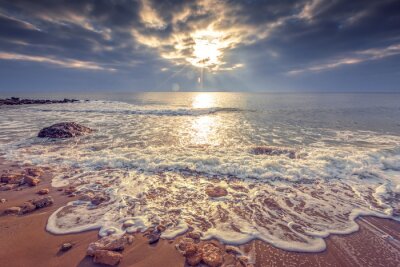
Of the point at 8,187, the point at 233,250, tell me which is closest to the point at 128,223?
the point at 233,250

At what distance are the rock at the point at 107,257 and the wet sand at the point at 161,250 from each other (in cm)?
9

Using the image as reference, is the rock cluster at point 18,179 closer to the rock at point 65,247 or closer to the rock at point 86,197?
the rock at point 86,197

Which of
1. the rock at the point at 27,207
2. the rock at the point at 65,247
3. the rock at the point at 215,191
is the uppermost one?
the rock at the point at 215,191

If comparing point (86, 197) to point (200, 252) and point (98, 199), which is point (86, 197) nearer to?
point (98, 199)

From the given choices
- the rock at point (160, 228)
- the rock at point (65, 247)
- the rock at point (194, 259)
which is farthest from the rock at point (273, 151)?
the rock at point (65, 247)

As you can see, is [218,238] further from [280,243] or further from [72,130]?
[72,130]

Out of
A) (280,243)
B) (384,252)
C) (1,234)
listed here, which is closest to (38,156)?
(1,234)

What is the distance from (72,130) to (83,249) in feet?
40.9

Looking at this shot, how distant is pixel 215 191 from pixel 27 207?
4707mm

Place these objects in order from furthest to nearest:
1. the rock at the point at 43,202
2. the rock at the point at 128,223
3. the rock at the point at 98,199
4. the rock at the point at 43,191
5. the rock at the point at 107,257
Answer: the rock at the point at 43,191
the rock at the point at 98,199
the rock at the point at 43,202
the rock at the point at 128,223
the rock at the point at 107,257

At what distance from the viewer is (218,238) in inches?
154

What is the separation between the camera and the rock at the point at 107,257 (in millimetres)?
3285

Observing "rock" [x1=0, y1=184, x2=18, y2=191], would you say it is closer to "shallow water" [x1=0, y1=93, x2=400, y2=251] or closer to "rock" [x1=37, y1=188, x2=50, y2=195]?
"rock" [x1=37, y1=188, x2=50, y2=195]

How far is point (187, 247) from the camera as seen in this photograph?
3633 mm
